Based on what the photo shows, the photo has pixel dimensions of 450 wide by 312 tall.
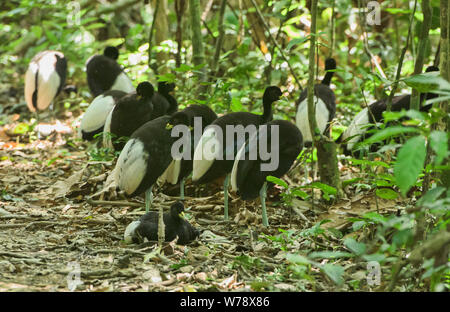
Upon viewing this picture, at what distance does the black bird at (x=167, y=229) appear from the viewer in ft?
14.8

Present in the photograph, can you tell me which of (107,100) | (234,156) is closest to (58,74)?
(107,100)

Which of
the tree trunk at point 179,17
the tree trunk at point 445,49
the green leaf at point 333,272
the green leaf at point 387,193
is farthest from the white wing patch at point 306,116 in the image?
the green leaf at point 333,272

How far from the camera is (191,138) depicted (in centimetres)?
591

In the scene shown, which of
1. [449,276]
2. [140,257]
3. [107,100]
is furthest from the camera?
[107,100]

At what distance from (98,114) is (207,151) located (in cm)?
229

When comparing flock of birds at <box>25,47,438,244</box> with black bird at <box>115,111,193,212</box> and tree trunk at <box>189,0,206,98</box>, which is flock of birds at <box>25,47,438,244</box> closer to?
black bird at <box>115,111,193,212</box>

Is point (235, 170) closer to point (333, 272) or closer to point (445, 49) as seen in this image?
point (445, 49)

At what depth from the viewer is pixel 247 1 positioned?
9133 mm

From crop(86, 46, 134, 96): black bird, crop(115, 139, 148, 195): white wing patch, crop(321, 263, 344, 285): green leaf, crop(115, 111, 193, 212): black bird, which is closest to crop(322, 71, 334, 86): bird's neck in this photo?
crop(86, 46, 134, 96): black bird

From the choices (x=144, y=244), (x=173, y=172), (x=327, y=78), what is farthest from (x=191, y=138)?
(x=327, y=78)

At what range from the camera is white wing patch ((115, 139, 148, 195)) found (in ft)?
17.3

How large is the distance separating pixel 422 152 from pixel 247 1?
705 centimetres

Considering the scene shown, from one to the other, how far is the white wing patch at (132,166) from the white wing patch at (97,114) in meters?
2.05
